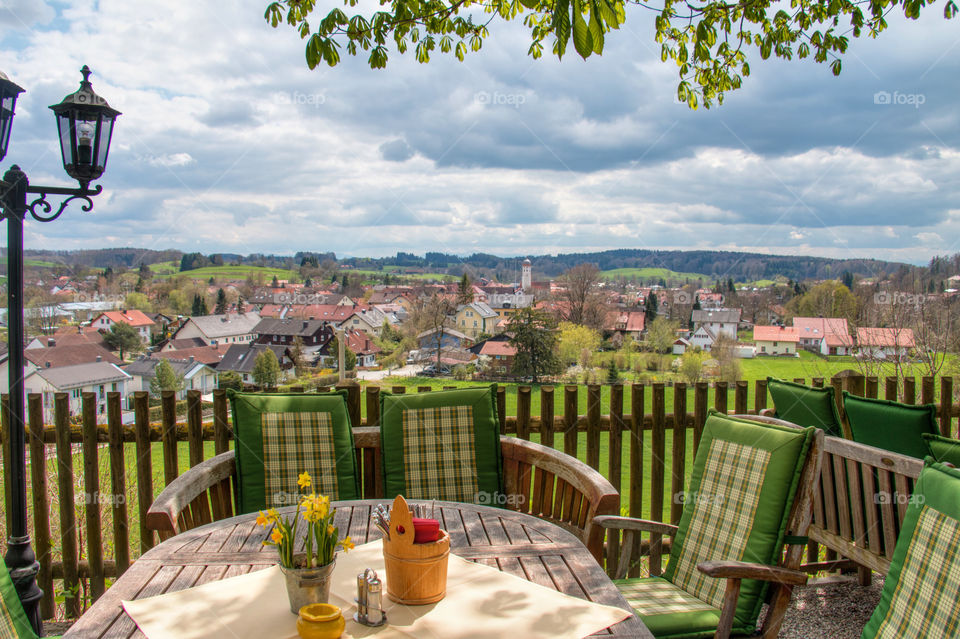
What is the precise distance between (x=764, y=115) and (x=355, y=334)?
472cm

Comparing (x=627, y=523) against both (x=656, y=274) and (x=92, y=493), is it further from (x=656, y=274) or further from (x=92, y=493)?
(x=656, y=274)

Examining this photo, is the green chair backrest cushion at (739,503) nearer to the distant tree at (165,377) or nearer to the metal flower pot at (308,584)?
the metal flower pot at (308,584)

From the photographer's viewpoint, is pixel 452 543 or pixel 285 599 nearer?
pixel 285 599

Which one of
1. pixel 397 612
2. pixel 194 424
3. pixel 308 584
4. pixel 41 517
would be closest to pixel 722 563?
pixel 397 612

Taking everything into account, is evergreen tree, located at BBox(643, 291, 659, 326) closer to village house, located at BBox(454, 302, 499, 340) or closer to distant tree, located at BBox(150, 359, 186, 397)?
village house, located at BBox(454, 302, 499, 340)

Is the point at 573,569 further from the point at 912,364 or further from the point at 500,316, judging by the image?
the point at 912,364

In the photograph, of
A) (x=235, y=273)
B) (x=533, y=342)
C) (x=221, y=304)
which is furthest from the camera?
(x=533, y=342)

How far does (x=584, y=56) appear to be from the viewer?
1054 millimetres

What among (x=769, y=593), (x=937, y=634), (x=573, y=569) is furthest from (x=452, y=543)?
(x=937, y=634)

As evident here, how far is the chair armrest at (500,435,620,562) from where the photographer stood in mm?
1937

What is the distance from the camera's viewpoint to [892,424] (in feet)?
7.68

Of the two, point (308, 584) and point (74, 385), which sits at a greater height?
point (74, 385)

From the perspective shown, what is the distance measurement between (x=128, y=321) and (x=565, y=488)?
4.19 meters

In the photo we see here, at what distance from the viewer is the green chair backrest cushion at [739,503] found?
171 cm
